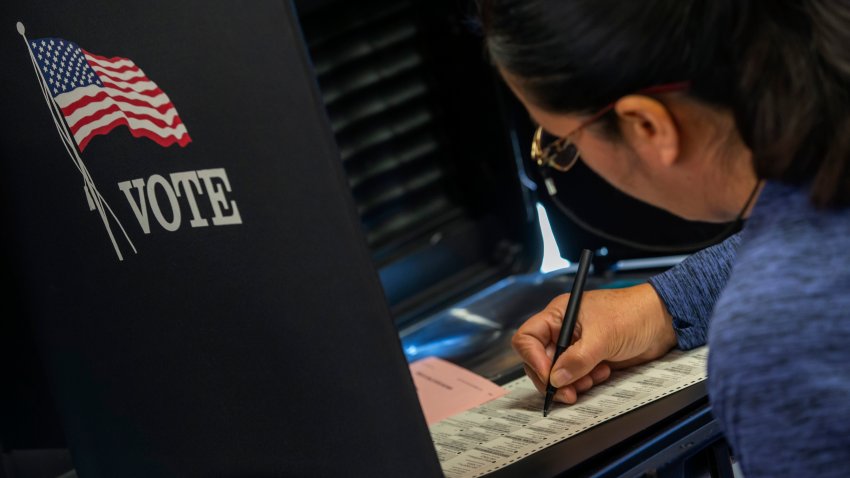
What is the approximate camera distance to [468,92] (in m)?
1.64

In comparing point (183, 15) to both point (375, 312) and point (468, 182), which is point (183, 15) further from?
point (468, 182)

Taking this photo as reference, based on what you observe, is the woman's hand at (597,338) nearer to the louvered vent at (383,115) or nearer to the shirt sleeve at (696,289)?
the shirt sleeve at (696,289)

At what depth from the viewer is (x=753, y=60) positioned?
755mm

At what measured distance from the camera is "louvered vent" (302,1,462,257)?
154cm

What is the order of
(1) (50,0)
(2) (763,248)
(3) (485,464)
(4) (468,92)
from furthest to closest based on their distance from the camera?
(4) (468,92)
(3) (485,464)
(1) (50,0)
(2) (763,248)

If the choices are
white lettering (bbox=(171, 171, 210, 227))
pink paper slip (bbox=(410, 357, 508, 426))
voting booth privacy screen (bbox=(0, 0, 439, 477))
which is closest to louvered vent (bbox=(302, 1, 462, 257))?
pink paper slip (bbox=(410, 357, 508, 426))

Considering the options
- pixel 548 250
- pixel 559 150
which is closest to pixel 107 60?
pixel 559 150

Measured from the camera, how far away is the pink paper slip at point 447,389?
1243mm

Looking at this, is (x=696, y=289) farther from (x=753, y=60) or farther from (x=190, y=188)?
(x=190, y=188)

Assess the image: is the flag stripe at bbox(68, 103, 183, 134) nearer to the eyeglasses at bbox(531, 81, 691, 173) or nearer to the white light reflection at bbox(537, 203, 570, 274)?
the eyeglasses at bbox(531, 81, 691, 173)

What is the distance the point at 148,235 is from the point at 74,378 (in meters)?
0.27

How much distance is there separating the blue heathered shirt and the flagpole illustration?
518 mm

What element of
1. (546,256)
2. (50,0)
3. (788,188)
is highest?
(50,0)

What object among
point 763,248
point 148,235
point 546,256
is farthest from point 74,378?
point 546,256
